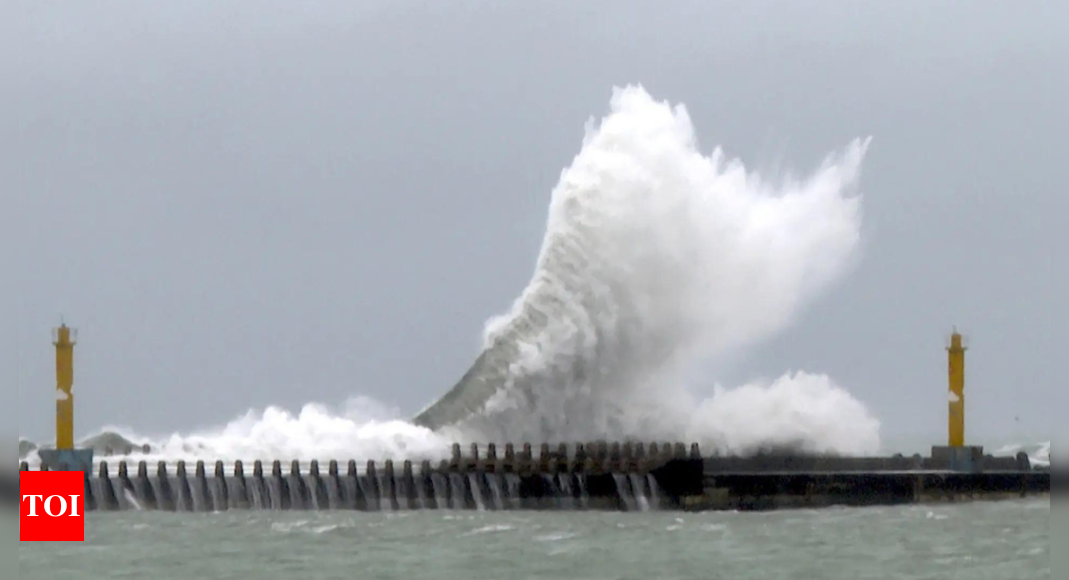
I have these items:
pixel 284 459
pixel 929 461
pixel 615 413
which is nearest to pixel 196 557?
pixel 284 459

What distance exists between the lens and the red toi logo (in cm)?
3600

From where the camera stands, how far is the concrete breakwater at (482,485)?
144ft

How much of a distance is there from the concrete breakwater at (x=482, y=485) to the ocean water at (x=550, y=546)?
86cm

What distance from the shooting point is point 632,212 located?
50781 millimetres

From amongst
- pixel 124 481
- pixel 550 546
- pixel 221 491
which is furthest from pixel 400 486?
pixel 550 546

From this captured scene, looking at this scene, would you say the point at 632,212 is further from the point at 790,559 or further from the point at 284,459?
the point at 790,559

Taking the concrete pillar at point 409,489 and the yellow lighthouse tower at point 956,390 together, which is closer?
the concrete pillar at point 409,489

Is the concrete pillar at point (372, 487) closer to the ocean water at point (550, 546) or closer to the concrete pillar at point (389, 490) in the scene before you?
the concrete pillar at point (389, 490)

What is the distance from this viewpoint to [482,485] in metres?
44.7

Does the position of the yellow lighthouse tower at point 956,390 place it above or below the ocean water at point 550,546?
above

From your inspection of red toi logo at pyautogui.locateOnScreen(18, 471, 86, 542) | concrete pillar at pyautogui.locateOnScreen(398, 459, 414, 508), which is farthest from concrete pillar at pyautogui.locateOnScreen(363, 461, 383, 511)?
red toi logo at pyautogui.locateOnScreen(18, 471, 86, 542)

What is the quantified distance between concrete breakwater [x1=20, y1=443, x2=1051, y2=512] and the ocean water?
86cm

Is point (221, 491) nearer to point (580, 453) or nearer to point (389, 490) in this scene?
point (389, 490)

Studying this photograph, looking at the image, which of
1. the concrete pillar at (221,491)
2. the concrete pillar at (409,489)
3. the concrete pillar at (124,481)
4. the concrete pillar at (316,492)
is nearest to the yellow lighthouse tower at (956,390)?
the concrete pillar at (409,489)
